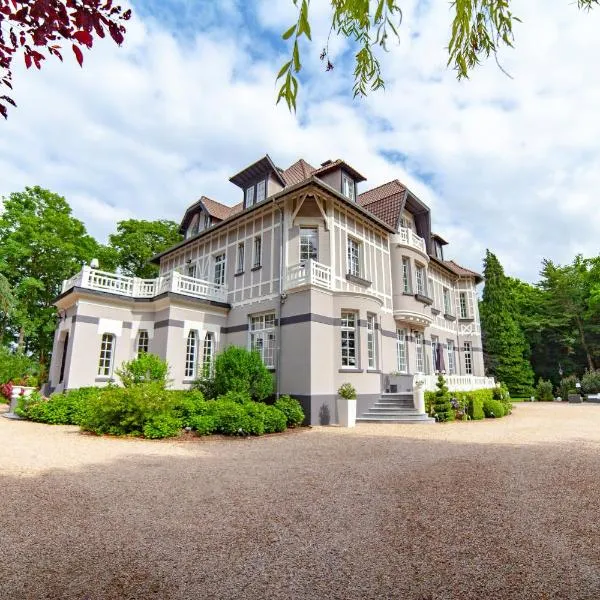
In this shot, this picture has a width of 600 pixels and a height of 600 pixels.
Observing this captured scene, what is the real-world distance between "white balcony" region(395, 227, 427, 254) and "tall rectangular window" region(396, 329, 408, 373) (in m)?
4.21

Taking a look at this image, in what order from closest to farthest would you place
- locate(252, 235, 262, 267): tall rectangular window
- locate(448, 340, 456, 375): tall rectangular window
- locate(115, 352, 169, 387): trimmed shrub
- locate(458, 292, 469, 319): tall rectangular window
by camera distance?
locate(115, 352, 169, 387): trimmed shrub → locate(252, 235, 262, 267): tall rectangular window → locate(448, 340, 456, 375): tall rectangular window → locate(458, 292, 469, 319): tall rectangular window

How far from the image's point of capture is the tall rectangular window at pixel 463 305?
85.4 ft

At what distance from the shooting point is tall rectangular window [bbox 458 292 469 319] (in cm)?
2603

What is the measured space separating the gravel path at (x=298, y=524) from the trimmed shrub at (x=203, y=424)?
2.08m

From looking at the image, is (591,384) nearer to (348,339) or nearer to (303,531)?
(348,339)

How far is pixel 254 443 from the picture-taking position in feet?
30.9

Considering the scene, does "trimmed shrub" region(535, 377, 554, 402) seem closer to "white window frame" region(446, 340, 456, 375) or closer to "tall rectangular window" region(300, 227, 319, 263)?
"white window frame" region(446, 340, 456, 375)

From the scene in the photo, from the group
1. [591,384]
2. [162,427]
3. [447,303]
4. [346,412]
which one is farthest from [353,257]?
[591,384]

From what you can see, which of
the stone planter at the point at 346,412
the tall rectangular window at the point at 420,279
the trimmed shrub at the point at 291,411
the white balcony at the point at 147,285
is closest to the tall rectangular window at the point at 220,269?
the white balcony at the point at 147,285

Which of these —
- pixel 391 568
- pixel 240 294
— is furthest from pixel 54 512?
pixel 240 294

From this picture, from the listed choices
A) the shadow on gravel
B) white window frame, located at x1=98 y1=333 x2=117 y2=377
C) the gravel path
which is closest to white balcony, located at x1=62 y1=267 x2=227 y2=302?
white window frame, located at x1=98 y1=333 x2=117 y2=377

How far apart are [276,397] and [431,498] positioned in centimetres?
932

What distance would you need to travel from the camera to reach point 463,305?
2633 cm

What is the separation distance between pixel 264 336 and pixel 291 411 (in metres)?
4.13
